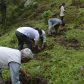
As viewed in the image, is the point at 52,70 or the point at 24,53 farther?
the point at 52,70

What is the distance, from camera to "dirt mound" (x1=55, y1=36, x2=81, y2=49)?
50.1ft

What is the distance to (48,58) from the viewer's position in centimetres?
1330

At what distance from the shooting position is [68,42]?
1625 centimetres

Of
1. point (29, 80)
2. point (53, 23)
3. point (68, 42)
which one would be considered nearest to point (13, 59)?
point (29, 80)

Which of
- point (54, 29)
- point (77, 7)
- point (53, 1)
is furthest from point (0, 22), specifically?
point (54, 29)

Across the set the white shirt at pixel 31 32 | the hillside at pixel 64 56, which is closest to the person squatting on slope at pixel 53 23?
the hillside at pixel 64 56

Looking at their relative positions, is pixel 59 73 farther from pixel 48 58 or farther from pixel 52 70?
pixel 48 58

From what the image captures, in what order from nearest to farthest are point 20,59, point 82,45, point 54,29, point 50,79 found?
point 20,59
point 50,79
point 82,45
point 54,29

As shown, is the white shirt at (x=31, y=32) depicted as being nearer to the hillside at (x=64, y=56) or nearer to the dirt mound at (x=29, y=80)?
the hillside at (x=64, y=56)

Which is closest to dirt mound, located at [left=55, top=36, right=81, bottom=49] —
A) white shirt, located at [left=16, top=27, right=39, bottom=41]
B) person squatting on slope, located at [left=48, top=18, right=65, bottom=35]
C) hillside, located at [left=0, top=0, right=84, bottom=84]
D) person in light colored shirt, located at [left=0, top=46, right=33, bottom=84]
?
hillside, located at [left=0, top=0, right=84, bottom=84]

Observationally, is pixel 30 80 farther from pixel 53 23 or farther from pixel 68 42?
pixel 53 23

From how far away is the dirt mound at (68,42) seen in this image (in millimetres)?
15267

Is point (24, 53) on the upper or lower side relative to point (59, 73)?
upper

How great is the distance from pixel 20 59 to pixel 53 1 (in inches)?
927
